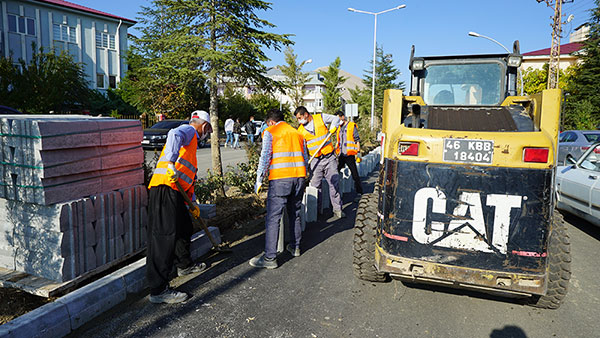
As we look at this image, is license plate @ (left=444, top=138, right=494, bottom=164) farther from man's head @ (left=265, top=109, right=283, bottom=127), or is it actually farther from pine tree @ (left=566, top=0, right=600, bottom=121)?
pine tree @ (left=566, top=0, right=600, bottom=121)

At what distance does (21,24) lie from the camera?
28.7 m

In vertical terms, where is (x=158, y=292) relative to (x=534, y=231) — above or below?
below

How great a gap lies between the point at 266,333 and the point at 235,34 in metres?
5.67

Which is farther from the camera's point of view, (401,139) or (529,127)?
(529,127)

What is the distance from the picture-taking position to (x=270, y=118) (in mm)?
5211

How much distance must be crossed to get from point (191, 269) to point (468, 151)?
3193mm

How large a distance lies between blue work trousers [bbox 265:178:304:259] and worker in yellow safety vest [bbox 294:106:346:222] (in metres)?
2.04

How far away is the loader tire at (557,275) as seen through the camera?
3.71 metres

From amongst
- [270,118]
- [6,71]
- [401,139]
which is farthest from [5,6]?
[401,139]

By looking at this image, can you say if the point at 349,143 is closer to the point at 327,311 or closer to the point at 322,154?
the point at 322,154

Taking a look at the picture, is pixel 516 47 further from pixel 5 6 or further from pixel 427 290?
pixel 5 6

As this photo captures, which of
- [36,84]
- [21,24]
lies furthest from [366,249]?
[21,24]

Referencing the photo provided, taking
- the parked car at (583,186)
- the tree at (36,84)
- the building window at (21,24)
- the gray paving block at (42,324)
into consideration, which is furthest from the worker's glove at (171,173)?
the building window at (21,24)

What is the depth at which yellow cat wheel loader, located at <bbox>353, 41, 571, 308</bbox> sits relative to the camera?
3322mm
